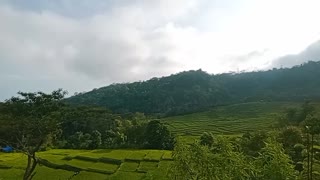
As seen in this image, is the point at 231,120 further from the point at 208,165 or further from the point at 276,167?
the point at 208,165

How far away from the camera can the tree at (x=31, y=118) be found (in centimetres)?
3372

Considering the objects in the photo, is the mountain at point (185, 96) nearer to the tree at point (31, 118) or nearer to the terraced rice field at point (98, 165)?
the terraced rice field at point (98, 165)

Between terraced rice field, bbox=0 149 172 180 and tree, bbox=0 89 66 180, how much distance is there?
1209 centimetres

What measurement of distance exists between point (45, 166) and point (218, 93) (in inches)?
5718

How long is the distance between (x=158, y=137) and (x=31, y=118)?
40.2 metres

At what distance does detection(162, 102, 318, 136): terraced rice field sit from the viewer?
88688mm

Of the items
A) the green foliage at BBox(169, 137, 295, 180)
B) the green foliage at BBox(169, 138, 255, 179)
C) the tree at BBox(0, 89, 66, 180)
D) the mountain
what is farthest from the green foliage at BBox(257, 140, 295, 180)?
the mountain

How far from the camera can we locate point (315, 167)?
1455 inches

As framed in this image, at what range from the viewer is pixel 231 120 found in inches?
4237

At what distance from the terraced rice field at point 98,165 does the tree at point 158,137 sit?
1186 centimetres

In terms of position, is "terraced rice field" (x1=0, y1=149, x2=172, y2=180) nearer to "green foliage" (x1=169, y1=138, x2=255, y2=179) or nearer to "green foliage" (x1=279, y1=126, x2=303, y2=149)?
"green foliage" (x1=279, y1=126, x2=303, y2=149)

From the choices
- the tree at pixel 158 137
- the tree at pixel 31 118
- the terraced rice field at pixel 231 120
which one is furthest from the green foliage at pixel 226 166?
the terraced rice field at pixel 231 120

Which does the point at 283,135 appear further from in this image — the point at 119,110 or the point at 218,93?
the point at 218,93

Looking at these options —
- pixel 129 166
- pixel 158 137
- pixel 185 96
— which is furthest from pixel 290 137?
pixel 185 96
